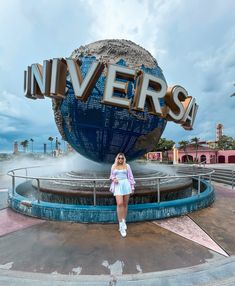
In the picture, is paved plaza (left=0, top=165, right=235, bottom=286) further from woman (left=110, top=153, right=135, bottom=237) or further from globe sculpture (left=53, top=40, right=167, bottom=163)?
globe sculpture (left=53, top=40, right=167, bottom=163)

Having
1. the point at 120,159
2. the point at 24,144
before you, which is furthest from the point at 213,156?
the point at 24,144

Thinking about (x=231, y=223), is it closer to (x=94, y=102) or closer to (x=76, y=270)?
(x=76, y=270)

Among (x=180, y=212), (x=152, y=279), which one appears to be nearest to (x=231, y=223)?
(x=180, y=212)

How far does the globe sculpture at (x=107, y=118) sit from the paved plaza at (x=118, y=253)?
2641mm

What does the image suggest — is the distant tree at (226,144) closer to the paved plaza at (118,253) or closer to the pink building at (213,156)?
the pink building at (213,156)

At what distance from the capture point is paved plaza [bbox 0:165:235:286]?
286 centimetres

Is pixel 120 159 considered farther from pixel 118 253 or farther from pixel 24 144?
pixel 24 144

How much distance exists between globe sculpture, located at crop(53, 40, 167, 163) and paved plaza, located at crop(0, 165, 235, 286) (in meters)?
2.64

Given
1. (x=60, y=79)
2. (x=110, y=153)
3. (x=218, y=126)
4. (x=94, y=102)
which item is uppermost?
(x=218, y=126)

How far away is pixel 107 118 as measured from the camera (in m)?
Answer: 6.26

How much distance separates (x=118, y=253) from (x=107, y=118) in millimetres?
3693

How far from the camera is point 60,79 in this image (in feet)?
19.2

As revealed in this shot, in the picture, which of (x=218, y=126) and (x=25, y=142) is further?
(x=25, y=142)

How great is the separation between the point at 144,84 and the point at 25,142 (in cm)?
9237
